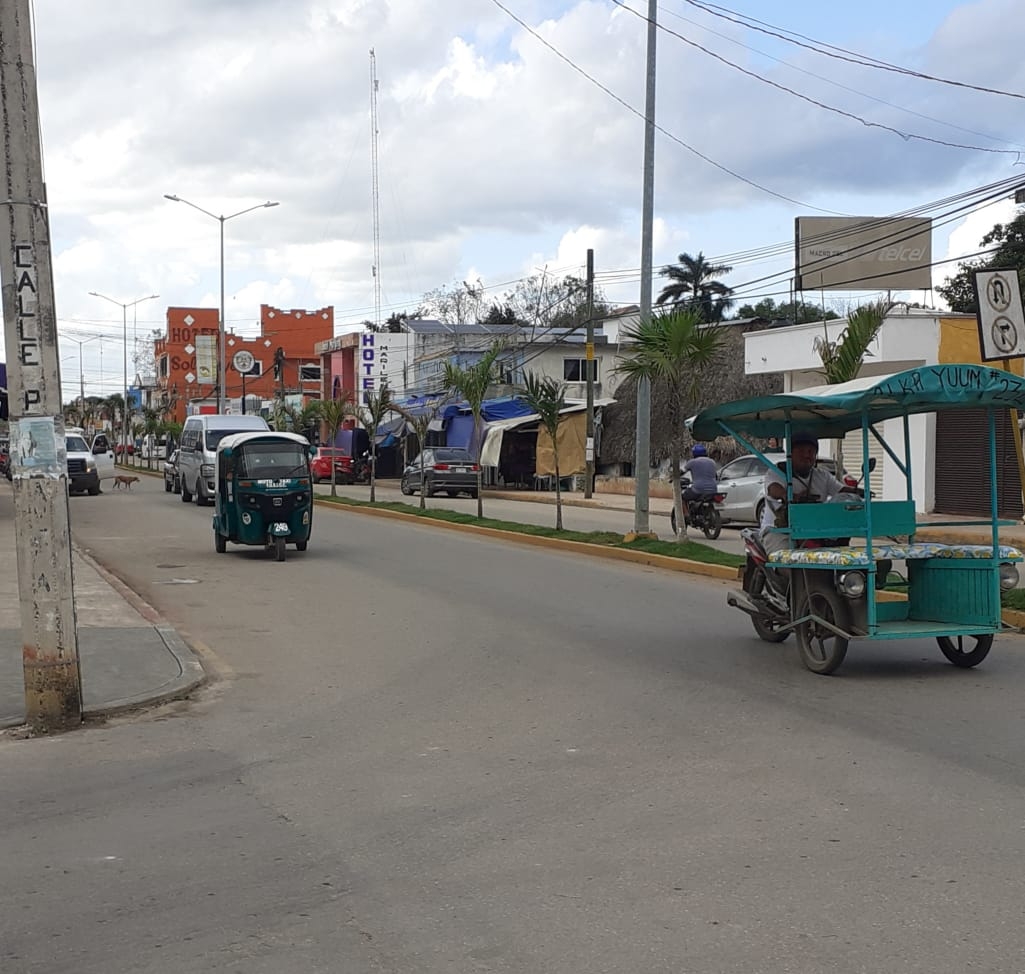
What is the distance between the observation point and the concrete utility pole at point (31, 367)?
8172 mm

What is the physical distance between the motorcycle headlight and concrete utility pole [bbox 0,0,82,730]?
5450 mm

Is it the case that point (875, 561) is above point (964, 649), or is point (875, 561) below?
above

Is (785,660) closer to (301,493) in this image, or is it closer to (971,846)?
(971,846)

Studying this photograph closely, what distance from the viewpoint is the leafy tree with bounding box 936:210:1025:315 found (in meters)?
43.4

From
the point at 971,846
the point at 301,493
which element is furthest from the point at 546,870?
the point at 301,493

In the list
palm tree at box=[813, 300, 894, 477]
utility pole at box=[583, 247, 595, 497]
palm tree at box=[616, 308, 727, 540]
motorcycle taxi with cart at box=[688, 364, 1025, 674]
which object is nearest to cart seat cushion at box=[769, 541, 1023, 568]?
motorcycle taxi with cart at box=[688, 364, 1025, 674]

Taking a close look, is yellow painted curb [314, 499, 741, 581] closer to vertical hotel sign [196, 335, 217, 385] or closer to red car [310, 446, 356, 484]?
red car [310, 446, 356, 484]

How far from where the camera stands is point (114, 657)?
10773mm

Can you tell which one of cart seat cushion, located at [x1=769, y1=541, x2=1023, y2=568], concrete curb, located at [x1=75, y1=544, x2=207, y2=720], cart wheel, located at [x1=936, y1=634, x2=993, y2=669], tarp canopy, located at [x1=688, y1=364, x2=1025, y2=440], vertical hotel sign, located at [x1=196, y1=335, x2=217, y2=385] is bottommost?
concrete curb, located at [x1=75, y1=544, x2=207, y2=720]

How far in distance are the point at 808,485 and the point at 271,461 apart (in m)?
11.5

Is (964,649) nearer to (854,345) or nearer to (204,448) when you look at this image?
(854,345)

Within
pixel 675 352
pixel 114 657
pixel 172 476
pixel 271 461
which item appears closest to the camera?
pixel 114 657

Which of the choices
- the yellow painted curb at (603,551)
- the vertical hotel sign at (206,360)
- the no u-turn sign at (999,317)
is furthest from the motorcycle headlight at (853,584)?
the vertical hotel sign at (206,360)

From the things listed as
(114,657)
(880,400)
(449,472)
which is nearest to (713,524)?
(880,400)
